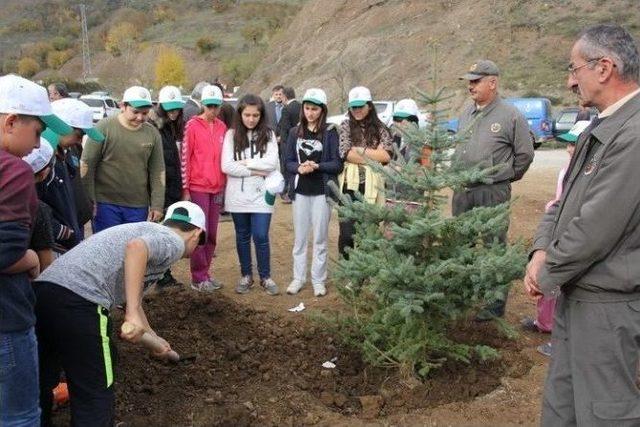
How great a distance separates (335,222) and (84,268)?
6338 millimetres

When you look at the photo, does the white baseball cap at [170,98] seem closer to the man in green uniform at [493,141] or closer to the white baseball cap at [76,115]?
the white baseball cap at [76,115]

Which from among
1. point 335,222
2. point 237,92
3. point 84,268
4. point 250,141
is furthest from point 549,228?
point 237,92

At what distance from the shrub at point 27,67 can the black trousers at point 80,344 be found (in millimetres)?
96611

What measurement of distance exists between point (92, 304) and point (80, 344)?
19cm

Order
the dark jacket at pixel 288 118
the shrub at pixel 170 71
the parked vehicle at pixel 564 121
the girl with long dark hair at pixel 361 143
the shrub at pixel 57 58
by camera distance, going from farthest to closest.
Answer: the shrub at pixel 57 58, the shrub at pixel 170 71, the parked vehicle at pixel 564 121, the dark jacket at pixel 288 118, the girl with long dark hair at pixel 361 143

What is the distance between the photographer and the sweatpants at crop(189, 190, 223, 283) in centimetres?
603

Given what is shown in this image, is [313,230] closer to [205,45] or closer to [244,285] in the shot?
[244,285]

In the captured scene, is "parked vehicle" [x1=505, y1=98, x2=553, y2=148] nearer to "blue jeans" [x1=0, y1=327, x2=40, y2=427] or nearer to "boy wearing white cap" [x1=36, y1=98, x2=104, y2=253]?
"boy wearing white cap" [x1=36, y1=98, x2=104, y2=253]

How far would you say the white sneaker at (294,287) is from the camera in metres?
6.16

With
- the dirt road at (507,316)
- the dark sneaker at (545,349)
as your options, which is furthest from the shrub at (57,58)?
the dark sneaker at (545,349)

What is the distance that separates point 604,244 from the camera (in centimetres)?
251

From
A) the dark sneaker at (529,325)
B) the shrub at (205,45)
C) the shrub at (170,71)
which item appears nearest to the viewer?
the dark sneaker at (529,325)

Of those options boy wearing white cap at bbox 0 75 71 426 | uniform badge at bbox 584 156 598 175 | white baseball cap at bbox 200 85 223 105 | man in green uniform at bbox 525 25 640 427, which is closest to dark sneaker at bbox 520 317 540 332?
man in green uniform at bbox 525 25 640 427

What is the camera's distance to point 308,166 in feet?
18.9
